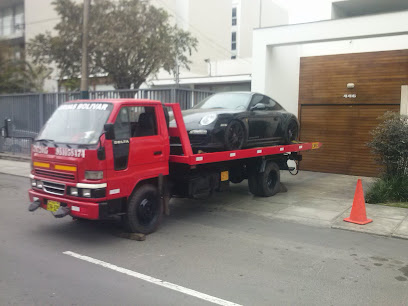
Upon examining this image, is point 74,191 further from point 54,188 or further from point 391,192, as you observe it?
point 391,192

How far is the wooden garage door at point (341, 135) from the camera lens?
43.1ft

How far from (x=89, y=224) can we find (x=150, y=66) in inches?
638

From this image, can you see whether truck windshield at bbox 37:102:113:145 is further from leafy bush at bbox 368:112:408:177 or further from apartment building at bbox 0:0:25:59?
apartment building at bbox 0:0:25:59

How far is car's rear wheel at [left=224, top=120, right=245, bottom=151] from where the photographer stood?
7.79 metres

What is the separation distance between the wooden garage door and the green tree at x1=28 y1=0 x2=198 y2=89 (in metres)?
9.74

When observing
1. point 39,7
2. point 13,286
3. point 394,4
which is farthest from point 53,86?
point 13,286

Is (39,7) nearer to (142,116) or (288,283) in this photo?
(142,116)

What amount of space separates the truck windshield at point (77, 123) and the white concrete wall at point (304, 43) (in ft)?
25.8

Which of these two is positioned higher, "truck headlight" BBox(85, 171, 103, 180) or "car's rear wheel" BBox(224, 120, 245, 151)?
"car's rear wheel" BBox(224, 120, 245, 151)

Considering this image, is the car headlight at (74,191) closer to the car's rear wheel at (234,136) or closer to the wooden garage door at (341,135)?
the car's rear wheel at (234,136)

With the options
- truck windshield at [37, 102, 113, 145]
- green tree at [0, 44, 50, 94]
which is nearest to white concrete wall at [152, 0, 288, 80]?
green tree at [0, 44, 50, 94]

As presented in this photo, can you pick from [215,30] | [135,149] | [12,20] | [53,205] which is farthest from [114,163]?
[215,30]

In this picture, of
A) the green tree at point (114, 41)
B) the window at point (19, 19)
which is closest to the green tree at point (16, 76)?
the green tree at point (114, 41)

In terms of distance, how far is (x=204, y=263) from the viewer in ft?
17.1
